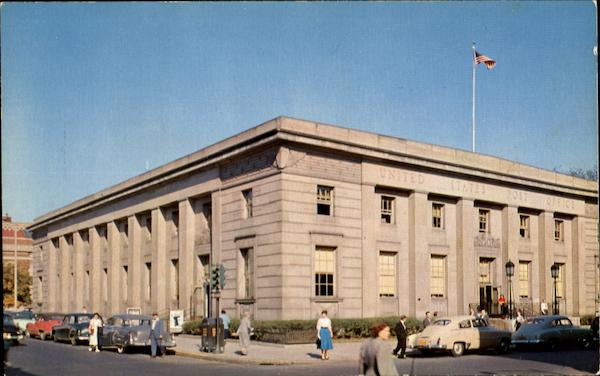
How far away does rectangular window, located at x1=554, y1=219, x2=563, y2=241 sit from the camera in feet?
169

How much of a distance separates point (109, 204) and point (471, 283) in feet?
96.5

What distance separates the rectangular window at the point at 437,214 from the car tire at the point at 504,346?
15.5 metres

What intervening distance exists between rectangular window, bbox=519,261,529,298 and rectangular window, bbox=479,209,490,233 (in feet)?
14.9

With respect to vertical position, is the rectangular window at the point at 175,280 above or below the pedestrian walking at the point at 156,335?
above

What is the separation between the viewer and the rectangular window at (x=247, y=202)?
38.3 metres

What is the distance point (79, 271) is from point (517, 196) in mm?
37893

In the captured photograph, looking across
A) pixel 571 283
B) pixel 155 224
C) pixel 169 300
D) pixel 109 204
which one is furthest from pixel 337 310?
pixel 109 204

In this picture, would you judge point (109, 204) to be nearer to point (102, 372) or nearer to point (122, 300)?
point (122, 300)

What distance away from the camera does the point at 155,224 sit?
49.1 meters

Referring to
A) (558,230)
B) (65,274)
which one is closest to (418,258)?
(558,230)

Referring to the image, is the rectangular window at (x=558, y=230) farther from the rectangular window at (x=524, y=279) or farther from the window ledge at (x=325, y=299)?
the window ledge at (x=325, y=299)

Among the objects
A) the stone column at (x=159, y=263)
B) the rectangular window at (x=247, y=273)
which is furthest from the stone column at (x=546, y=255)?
the stone column at (x=159, y=263)

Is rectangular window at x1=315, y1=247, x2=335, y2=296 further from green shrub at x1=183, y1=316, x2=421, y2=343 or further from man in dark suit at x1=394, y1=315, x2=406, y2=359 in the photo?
man in dark suit at x1=394, y1=315, x2=406, y2=359

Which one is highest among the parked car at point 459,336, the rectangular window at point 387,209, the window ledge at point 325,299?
the rectangular window at point 387,209
